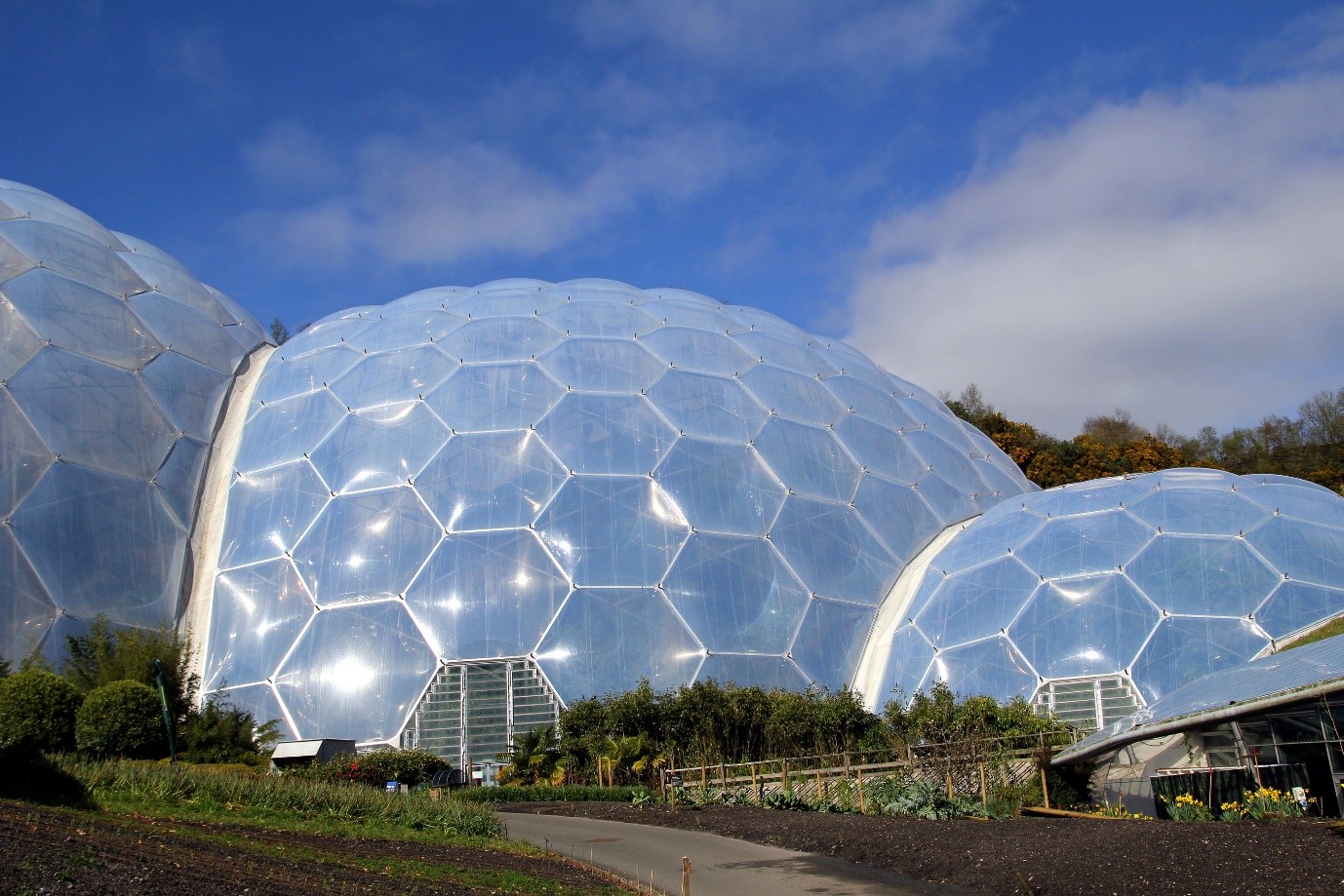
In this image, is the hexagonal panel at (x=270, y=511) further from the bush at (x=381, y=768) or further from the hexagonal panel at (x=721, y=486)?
the hexagonal panel at (x=721, y=486)

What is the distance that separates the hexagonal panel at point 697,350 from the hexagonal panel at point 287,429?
7927 mm

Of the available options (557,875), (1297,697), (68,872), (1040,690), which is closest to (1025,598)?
(1040,690)

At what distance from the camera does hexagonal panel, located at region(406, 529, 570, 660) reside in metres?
21.9

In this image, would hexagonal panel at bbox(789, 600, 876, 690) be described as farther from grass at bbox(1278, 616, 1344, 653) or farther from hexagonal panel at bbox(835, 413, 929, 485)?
grass at bbox(1278, 616, 1344, 653)

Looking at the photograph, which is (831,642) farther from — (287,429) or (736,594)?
(287,429)

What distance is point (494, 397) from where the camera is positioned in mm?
25781

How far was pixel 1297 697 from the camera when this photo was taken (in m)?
11.3

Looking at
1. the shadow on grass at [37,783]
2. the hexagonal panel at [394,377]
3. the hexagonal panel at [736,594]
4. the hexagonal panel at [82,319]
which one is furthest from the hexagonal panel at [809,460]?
the shadow on grass at [37,783]

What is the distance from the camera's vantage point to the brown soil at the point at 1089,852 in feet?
30.0

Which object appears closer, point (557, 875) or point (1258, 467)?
point (557, 875)

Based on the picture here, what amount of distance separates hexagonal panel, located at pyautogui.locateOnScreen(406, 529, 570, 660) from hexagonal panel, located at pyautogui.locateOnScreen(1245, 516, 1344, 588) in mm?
13821

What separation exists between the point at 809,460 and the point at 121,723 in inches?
614

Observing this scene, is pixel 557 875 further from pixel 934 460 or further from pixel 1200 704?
pixel 934 460

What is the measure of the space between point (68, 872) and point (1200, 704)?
1189 centimetres
